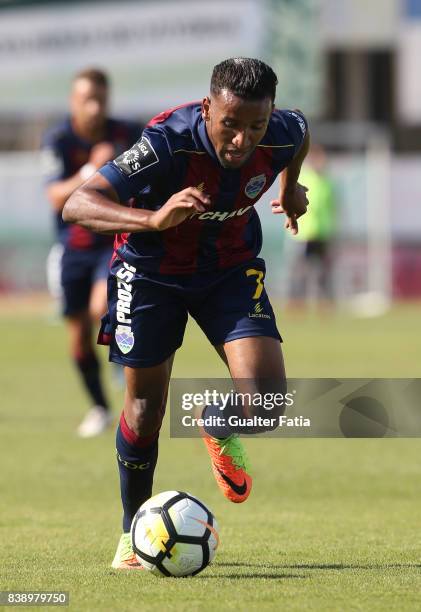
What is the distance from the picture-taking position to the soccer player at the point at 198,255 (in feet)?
17.5

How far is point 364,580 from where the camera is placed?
17.3ft

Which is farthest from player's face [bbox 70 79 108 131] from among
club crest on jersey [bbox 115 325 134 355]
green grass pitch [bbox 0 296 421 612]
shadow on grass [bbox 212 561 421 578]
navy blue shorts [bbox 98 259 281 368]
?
shadow on grass [bbox 212 561 421 578]

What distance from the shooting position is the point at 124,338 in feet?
19.0

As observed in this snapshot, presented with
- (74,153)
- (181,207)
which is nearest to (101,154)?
(74,153)

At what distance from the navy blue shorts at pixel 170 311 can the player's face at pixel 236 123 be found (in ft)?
2.19

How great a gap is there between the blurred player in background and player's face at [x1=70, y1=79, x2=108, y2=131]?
1128 centimetres

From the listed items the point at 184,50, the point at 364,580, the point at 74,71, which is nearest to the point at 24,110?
the point at 74,71

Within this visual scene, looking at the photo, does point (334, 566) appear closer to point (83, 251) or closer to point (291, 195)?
point (291, 195)

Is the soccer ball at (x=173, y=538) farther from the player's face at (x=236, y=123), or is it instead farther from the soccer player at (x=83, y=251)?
the soccer player at (x=83, y=251)

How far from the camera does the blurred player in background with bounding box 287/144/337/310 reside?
2145 cm

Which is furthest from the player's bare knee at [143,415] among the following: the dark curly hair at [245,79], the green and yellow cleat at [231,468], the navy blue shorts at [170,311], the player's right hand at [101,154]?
the player's right hand at [101,154]

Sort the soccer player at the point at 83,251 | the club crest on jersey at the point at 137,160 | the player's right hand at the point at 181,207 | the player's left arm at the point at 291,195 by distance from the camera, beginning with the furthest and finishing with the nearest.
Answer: the soccer player at the point at 83,251, the player's left arm at the point at 291,195, the club crest on jersey at the point at 137,160, the player's right hand at the point at 181,207

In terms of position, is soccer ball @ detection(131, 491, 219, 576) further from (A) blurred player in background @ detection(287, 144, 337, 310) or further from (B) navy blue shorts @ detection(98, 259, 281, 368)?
(A) blurred player in background @ detection(287, 144, 337, 310)

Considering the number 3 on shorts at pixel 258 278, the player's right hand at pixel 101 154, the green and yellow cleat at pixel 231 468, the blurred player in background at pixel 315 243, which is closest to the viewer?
the number 3 on shorts at pixel 258 278
